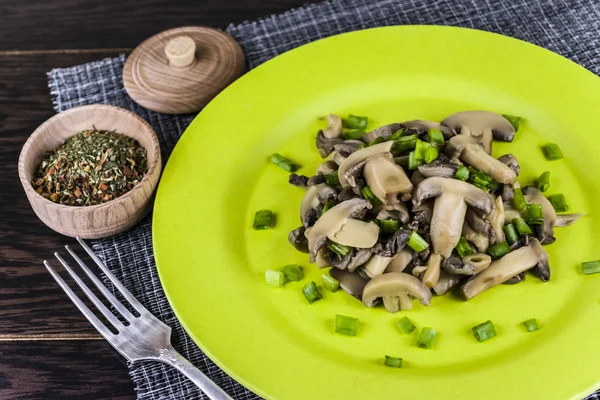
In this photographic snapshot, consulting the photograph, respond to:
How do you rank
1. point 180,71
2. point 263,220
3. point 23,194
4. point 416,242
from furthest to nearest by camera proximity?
point 180,71 < point 23,194 < point 263,220 < point 416,242

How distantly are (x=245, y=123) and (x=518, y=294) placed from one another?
1339mm

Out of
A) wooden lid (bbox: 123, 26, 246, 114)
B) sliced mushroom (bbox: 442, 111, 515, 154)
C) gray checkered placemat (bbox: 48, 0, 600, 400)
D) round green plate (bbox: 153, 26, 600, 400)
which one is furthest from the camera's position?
gray checkered placemat (bbox: 48, 0, 600, 400)

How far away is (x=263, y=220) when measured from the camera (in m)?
2.75

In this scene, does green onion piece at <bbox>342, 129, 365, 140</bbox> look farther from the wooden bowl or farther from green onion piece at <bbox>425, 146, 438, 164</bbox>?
the wooden bowl

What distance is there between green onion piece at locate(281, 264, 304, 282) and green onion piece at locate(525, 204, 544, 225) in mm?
863

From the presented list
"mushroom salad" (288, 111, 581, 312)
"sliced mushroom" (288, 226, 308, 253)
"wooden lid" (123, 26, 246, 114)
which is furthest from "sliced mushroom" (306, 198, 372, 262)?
"wooden lid" (123, 26, 246, 114)

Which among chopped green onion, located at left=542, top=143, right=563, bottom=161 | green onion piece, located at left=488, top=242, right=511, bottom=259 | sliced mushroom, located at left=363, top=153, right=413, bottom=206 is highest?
sliced mushroom, located at left=363, top=153, right=413, bottom=206

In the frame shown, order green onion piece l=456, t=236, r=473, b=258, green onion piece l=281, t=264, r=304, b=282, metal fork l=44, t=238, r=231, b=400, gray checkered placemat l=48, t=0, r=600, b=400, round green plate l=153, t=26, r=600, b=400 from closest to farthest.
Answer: round green plate l=153, t=26, r=600, b=400 → metal fork l=44, t=238, r=231, b=400 → green onion piece l=456, t=236, r=473, b=258 → green onion piece l=281, t=264, r=304, b=282 → gray checkered placemat l=48, t=0, r=600, b=400

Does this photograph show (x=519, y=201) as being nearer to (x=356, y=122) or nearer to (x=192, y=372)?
(x=356, y=122)

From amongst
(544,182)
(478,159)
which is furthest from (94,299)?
(544,182)

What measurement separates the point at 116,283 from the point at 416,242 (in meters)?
1.11

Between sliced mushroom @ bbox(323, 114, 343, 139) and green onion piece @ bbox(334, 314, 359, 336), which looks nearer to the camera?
green onion piece @ bbox(334, 314, 359, 336)

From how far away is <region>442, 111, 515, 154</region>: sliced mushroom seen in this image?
9.32 ft

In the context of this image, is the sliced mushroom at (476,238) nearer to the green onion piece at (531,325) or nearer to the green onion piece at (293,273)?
the green onion piece at (531,325)
